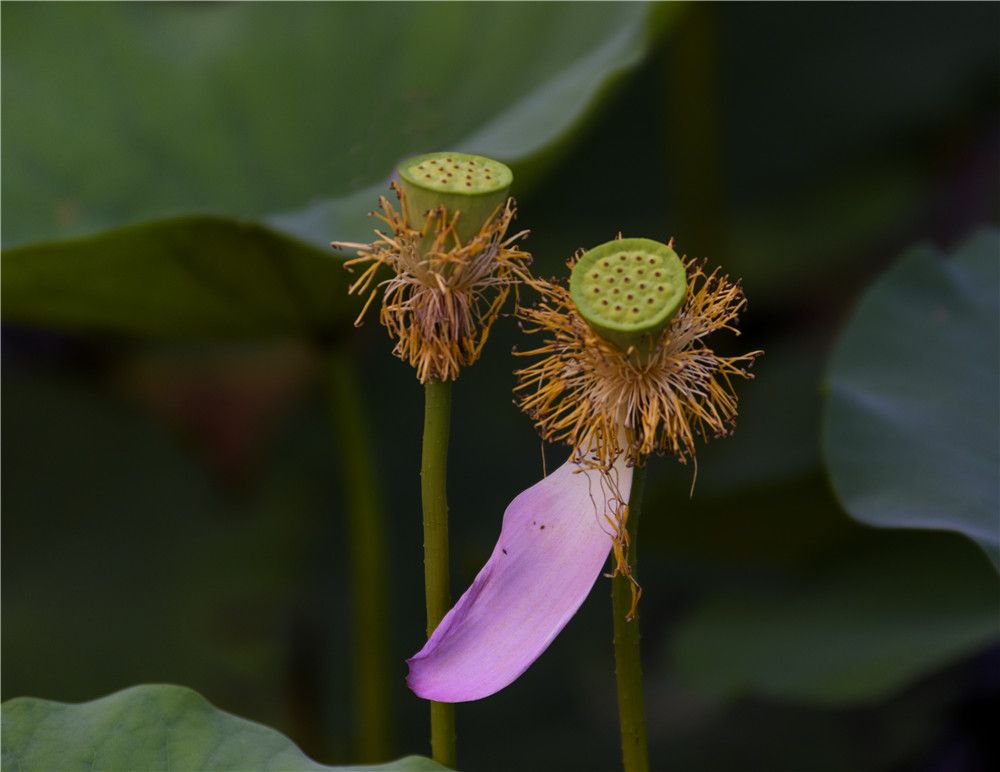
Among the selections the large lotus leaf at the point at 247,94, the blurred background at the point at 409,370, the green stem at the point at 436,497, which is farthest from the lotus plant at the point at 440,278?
the large lotus leaf at the point at 247,94

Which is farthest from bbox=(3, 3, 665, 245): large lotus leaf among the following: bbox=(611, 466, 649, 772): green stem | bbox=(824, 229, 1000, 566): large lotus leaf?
bbox=(611, 466, 649, 772): green stem

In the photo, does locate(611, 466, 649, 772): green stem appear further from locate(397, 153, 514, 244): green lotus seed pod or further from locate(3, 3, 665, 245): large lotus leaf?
locate(3, 3, 665, 245): large lotus leaf

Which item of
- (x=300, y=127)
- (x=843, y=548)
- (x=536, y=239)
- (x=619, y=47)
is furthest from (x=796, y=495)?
(x=536, y=239)

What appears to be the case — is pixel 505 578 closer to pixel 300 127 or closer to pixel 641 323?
pixel 641 323

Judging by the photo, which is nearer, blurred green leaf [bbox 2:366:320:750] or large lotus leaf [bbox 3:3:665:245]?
large lotus leaf [bbox 3:3:665:245]

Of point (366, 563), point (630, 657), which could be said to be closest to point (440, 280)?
point (630, 657)

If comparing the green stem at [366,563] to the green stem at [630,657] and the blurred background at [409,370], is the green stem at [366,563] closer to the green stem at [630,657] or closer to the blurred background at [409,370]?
the blurred background at [409,370]

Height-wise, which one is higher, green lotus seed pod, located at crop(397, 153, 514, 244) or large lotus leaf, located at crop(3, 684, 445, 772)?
green lotus seed pod, located at crop(397, 153, 514, 244)
